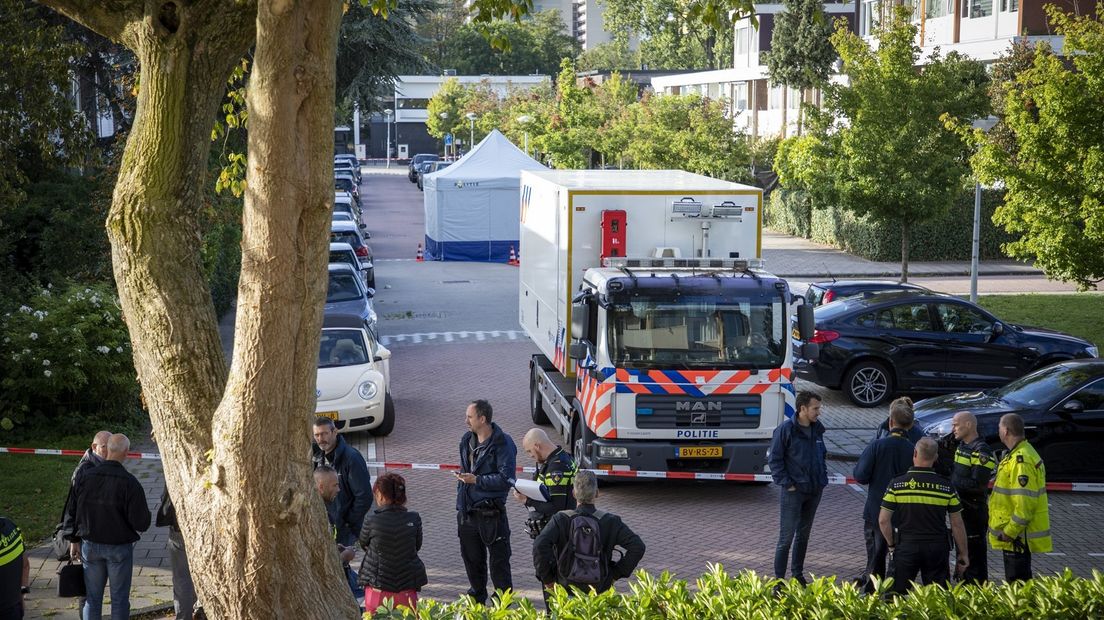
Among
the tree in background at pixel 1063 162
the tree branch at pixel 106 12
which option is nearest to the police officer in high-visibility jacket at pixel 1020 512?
the tree branch at pixel 106 12

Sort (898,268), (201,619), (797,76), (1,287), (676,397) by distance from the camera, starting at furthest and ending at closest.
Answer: (797,76) < (898,268) < (1,287) < (676,397) < (201,619)

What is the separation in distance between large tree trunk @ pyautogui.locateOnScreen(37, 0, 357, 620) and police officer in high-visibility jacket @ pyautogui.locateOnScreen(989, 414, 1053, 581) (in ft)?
18.3

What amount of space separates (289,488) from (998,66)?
115 feet

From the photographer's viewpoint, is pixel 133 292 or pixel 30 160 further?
pixel 30 160

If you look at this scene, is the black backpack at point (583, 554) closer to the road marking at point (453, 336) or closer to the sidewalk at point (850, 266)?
the road marking at point (453, 336)

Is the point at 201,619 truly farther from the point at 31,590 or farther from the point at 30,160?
the point at 30,160

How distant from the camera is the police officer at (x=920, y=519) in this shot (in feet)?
29.2

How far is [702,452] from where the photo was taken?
12789 millimetres

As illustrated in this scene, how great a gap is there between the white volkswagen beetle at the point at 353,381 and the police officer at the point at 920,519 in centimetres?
799

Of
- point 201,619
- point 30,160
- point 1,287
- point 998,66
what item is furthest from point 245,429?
point 998,66

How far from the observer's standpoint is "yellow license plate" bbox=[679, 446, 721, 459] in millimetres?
12750

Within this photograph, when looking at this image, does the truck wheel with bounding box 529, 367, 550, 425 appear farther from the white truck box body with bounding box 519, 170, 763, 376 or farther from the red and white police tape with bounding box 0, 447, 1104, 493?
the red and white police tape with bounding box 0, 447, 1104, 493

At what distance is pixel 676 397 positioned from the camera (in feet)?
41.5

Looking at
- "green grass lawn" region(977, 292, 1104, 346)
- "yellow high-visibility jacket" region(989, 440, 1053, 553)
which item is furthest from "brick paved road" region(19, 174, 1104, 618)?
"green grass lawn" region(977, 292, 1104, 346)
